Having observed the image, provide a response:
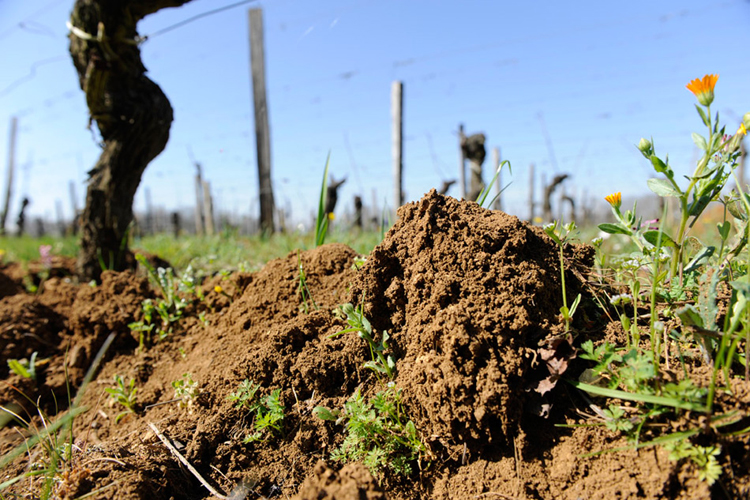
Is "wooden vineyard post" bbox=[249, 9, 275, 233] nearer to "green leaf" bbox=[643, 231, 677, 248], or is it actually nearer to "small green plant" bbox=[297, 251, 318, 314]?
"small green plant" bbox=[297, 251, 318, 314]

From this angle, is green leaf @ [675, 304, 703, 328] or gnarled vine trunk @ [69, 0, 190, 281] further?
gnarled vine trunk @ [69, 0, 190, 281]

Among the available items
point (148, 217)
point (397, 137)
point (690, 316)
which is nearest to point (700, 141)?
point (690, 316)

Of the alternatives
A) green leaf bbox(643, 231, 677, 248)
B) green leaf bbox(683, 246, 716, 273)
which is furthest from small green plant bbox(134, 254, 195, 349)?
green leaf bbox(683, 246, 716, 273)

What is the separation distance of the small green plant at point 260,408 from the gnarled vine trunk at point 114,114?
2.05 meters

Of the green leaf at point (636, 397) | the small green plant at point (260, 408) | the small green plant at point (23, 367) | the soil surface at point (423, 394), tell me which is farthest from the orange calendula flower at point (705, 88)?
the small green plant at point (23, 367)

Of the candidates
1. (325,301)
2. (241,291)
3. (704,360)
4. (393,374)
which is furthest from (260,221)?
(704,360)

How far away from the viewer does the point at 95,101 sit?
9.91 feet

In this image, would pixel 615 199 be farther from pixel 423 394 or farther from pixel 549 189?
pixel 549 189

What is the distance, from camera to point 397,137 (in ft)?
20.6

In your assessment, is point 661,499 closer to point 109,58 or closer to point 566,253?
point 566,253

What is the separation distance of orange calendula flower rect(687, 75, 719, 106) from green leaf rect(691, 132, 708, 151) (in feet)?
0.29

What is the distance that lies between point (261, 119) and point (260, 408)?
20.2ft

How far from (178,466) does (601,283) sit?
1.50 metres

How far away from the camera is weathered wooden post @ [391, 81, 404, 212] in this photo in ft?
20.0
